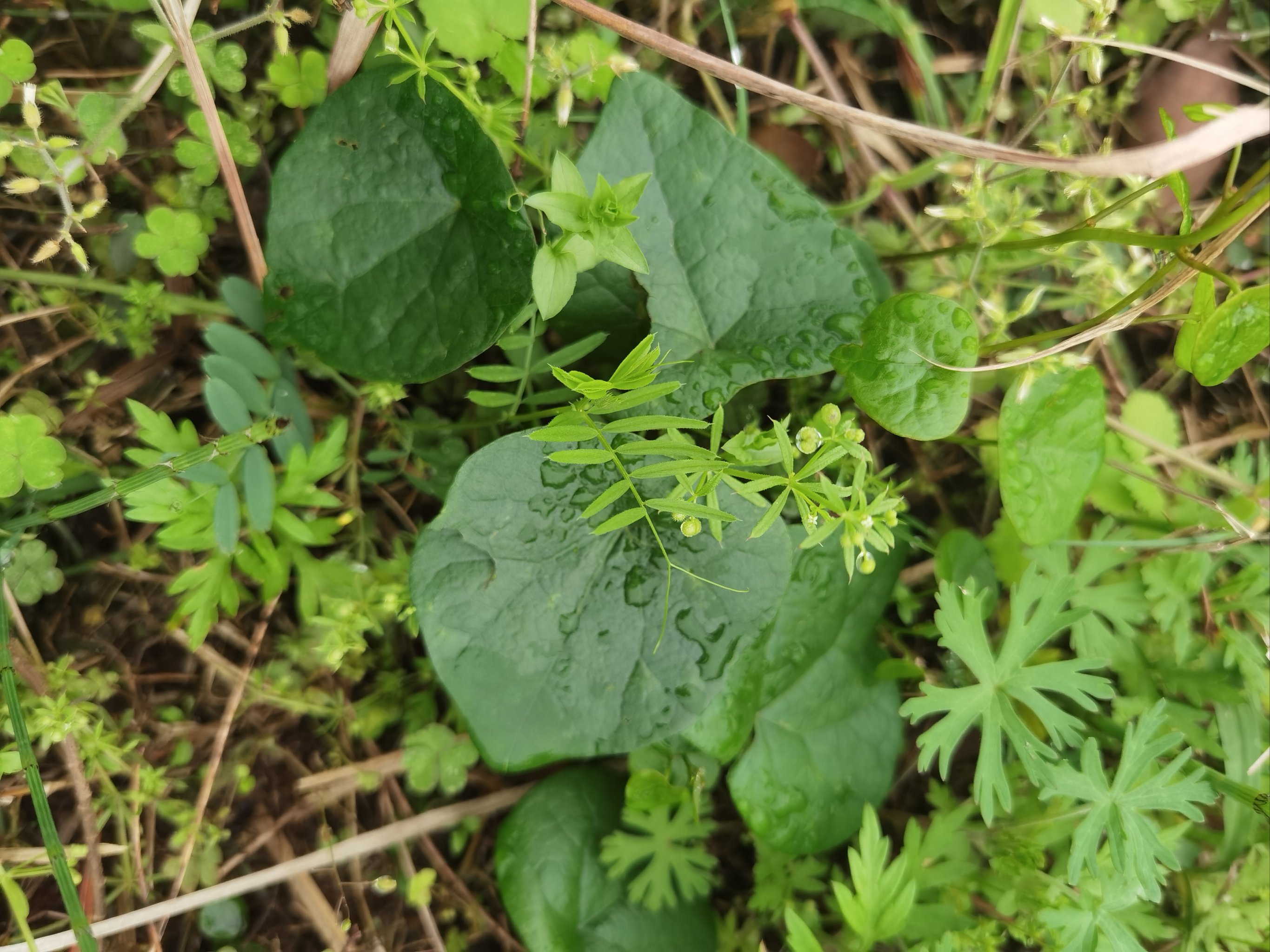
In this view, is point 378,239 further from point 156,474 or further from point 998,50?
point 998,50

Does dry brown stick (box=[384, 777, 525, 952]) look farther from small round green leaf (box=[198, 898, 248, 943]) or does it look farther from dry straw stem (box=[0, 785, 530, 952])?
small round green leaf (box=[198, 898, 248, 943])

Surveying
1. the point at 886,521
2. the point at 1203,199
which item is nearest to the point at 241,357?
the point at 886,521

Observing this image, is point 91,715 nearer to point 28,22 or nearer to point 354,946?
point 354,946

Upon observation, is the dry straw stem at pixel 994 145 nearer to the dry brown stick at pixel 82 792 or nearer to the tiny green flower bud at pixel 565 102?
the tiny green flower bud at pixel 565 102

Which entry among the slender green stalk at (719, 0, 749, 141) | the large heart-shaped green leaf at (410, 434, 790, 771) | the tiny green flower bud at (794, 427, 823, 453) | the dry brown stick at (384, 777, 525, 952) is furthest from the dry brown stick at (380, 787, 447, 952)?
the slender green stalk at (719, 0, 749, 141)

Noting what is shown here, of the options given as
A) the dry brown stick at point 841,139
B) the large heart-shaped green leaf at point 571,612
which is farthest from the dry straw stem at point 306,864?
the dry brown stick at point 841,139
